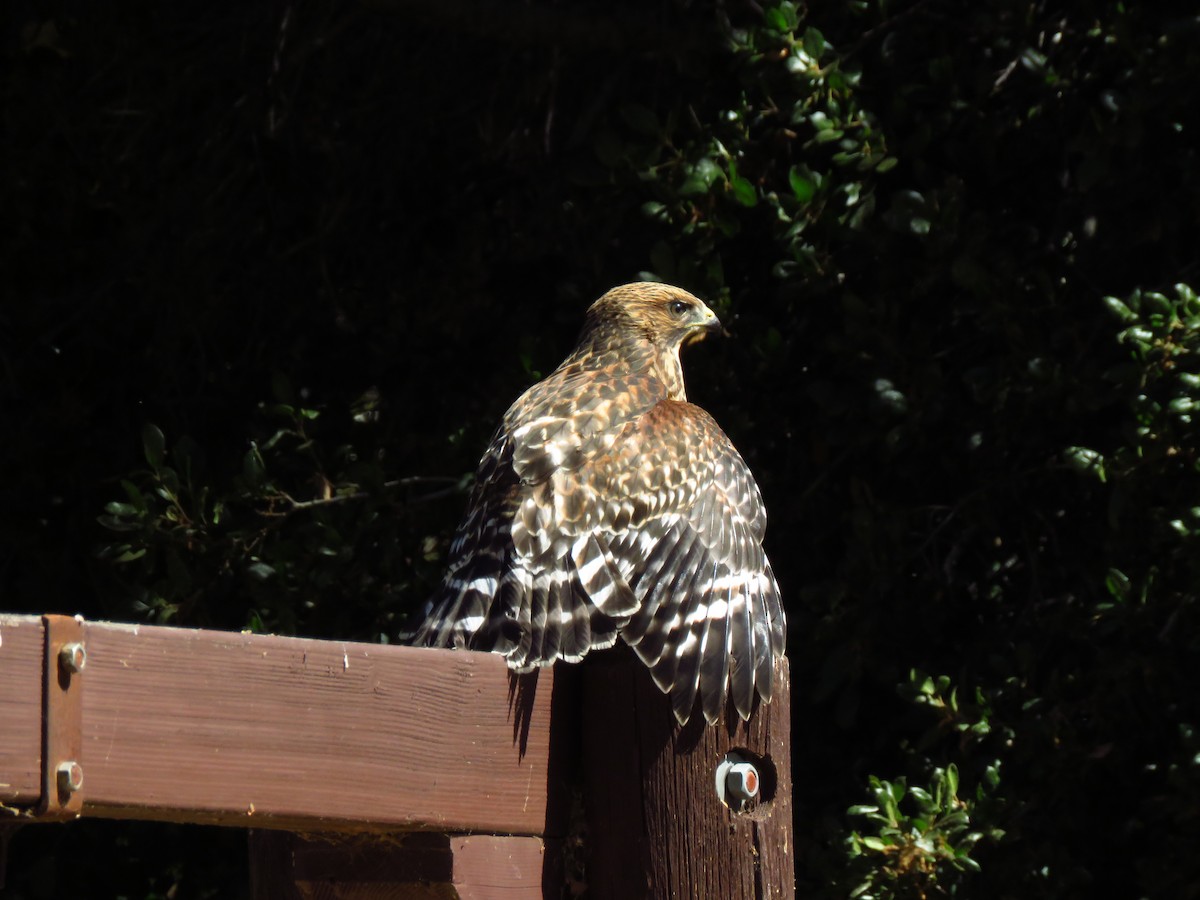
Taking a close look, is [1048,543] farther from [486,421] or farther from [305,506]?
[305,506]

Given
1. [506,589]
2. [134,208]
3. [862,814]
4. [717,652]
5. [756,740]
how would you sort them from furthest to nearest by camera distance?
[134,208]
[862,814]
[506,589]
[717,652]
[756,740]

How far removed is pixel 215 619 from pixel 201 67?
68.0 inches

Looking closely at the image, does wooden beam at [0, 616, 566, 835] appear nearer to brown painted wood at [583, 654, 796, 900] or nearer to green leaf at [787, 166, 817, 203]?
brown painted wood at [583, 654, 796, 900]

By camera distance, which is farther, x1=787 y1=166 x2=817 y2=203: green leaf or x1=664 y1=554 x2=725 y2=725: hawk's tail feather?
x1=787 y1=166 x2=817 y2=203: green leaf

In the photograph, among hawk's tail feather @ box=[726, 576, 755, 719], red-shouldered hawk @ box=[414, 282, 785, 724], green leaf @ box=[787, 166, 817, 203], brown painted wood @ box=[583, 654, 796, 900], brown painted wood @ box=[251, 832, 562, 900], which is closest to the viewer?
brown painted wood @ box=[251, 832, 562, 900]

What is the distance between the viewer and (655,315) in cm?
394

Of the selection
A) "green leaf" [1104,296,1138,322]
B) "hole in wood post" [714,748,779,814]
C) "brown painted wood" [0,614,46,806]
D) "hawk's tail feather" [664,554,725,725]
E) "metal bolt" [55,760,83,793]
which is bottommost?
"hole in wood post" [714,748,779,814]

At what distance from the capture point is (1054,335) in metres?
4.13

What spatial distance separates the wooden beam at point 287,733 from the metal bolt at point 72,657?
0.01 meters

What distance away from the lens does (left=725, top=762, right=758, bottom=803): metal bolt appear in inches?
83.8

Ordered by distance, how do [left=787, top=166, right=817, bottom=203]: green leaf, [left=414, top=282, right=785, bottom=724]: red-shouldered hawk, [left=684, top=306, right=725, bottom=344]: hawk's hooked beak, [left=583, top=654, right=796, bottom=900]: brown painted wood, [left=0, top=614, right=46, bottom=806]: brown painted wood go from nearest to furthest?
1. [left=0, top=614, right=46, bottom=806]: brown painted wood
2. [left=583, top=654, right=796, bottom=900]: brown painted wood
3. [left=414, top=282, right=785, bottom=724]: red-shouldered hawk
4. [left=684, top=306, right=725, bottom=344]: hawk's hooked beak
5. [left=787, top=166, right=817, bottom=203]: green leaf

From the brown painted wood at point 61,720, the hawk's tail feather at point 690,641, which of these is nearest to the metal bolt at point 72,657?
the brown painted wood at point 61,720

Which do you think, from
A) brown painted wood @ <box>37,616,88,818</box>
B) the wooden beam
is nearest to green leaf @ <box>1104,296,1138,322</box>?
the wooden beam

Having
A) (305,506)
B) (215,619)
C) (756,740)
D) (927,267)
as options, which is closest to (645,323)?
(927,267)
